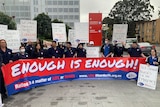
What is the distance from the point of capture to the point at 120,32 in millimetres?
10180

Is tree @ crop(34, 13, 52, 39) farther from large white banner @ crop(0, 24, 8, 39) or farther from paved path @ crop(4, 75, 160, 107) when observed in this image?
paved path @ crop(4, 75, 160, 107)

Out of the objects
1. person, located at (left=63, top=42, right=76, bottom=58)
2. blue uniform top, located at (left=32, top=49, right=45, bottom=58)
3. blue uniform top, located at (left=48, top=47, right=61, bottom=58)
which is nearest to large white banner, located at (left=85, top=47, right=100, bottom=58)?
person, located at (left=63, top=42, right=76, bottom=58)

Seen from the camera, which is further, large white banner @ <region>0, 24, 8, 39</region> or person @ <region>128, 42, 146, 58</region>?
person @ <region>128, 42, 146, 58</region>

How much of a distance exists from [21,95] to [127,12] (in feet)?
256

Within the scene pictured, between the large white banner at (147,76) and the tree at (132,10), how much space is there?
7427 cm

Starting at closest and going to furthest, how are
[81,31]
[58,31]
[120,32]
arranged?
[58,31]
[120,32]
[81,31]

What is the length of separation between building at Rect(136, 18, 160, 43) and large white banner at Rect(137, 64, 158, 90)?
48539mm

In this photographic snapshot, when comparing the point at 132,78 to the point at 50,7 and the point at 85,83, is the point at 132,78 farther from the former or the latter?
the point at 50,7

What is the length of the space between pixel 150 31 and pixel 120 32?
5238 centimetres

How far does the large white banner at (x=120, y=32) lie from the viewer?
1009 centimetres

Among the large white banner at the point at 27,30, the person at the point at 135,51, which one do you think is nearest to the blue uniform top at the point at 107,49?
the person at the point at 135,51

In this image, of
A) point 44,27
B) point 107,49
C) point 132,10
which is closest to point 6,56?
point 107,49

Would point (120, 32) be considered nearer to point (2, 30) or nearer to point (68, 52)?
point (68, 52)

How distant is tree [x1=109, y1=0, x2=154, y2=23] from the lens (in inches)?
3147
